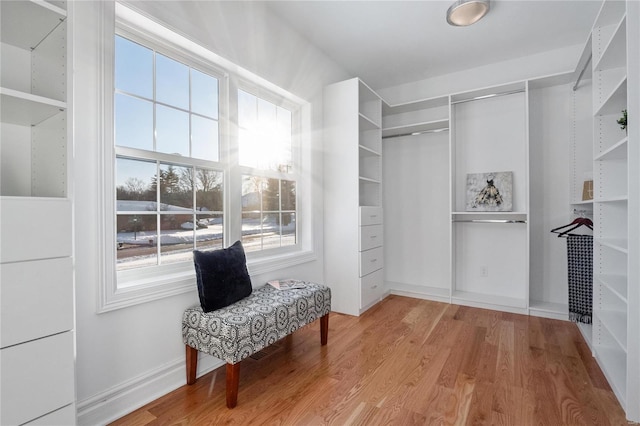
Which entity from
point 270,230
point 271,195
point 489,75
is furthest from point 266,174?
point 489,75

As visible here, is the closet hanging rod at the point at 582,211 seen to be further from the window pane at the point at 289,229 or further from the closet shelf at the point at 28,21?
the closet shelf at the point at 28,21

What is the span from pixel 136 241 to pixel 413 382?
195 cm

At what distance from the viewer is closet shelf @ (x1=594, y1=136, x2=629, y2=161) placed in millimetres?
1904

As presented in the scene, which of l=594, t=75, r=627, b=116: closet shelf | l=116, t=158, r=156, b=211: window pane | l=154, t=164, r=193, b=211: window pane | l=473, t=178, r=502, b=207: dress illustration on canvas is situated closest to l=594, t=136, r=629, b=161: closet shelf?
l=594, t=75, r=627, b=116: closet shelf

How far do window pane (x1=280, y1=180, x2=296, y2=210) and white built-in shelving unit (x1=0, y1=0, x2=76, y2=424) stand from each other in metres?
2.00

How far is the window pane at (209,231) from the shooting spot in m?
2.26

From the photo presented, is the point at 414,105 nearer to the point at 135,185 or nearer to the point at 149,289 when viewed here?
the point at 135,185

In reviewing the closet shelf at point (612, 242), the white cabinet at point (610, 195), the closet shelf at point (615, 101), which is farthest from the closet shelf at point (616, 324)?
the closet shelf at point (615, 101)

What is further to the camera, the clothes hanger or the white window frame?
the clothes hanger

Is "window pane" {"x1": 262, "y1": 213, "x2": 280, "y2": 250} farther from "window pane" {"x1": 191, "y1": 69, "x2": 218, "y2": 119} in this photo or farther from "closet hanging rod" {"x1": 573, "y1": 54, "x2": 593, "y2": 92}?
"closet hanging rod" {"x1": 573, "y1": 54, "x2": 593, "y2": 92}

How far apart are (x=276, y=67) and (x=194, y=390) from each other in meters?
2.60

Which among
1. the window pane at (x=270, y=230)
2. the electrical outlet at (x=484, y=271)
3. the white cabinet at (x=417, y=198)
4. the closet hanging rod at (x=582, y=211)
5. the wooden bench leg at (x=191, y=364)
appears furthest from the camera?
the white cabinet at (x=417, y=198)

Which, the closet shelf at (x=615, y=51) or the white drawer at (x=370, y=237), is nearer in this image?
the closet shelf at (x=615, y=51)

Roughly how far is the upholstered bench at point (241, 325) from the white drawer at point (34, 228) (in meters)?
0.86
